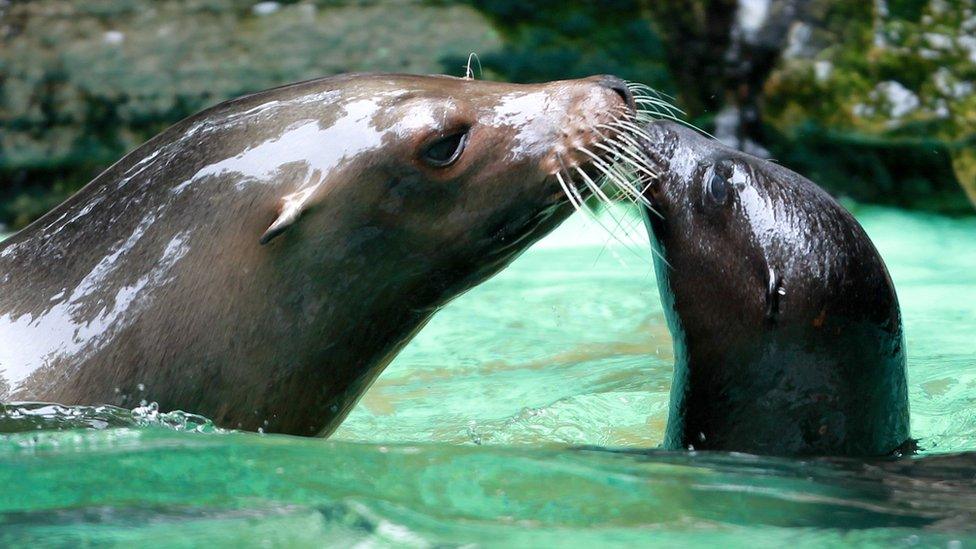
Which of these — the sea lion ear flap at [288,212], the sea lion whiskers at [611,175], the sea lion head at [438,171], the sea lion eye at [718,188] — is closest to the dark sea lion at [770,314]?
the sea lion eye at [718,188]

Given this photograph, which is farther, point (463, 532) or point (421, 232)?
point (421, 232)

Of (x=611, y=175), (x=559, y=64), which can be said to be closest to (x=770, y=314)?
(x=611, y=175)

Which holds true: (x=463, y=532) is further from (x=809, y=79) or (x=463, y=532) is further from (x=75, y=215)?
(x=809, y=79)

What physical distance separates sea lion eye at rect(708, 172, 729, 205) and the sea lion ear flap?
1253 mm

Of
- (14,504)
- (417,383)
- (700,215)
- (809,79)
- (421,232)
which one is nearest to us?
(14,504)

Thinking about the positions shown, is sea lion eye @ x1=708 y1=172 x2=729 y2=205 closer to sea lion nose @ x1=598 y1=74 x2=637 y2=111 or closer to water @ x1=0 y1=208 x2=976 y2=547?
sea lion nose @ x1=598 y1=74 x2=637 y2=111

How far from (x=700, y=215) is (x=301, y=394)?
1277 mm

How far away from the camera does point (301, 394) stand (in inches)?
142

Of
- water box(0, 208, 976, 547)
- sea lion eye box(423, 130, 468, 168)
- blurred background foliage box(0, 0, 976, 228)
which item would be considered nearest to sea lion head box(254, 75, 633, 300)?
sea lion eye box(423, 130, 468, 168)

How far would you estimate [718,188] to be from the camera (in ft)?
13.6

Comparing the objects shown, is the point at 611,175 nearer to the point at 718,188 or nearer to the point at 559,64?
the point at 718,188

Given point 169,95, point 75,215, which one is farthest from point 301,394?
point 169,95

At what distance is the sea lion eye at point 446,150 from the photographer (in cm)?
354

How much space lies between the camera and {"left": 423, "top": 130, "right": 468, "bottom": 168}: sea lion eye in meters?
3.54
